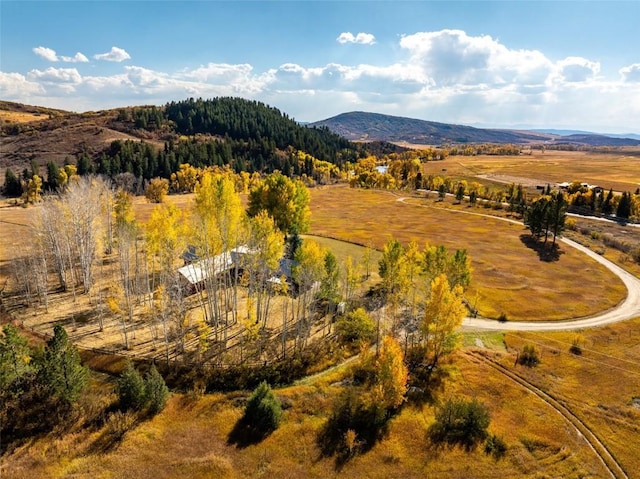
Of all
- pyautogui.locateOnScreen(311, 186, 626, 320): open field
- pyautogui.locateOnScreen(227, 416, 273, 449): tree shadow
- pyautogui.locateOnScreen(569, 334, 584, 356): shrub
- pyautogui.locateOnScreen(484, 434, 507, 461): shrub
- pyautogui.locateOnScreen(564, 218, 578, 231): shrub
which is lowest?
pyautogui.locateOnScreen(227, 416, 273, 449): tree shadow

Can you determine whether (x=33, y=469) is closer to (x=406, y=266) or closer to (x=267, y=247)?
(x=267, y=247)

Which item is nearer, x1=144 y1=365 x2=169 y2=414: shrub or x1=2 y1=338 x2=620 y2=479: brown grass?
x1=2 y1=338 x2=620 y2=479: brown grass

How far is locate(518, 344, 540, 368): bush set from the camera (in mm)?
52531

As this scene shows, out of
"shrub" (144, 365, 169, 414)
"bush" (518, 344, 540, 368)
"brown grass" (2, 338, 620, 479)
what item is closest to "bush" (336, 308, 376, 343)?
"brown grass" (2, 338, 620, 479)

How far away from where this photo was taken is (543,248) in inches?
4240

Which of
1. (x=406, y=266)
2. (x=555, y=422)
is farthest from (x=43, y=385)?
(x=555, y=422)

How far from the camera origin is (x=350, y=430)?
Result: 128 feet

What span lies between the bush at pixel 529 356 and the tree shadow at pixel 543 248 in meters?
52.7

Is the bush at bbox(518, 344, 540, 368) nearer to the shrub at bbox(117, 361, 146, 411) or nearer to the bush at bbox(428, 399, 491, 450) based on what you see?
the bush at bbox(428, 399, 491, 450)

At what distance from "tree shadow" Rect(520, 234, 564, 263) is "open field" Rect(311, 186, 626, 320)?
4.54ft

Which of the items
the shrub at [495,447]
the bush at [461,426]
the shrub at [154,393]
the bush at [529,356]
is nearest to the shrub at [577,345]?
the bush at [529,356]

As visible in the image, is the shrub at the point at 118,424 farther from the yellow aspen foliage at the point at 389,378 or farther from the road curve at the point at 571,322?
the road curve at the point at 571,322

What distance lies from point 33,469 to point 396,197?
590 feet

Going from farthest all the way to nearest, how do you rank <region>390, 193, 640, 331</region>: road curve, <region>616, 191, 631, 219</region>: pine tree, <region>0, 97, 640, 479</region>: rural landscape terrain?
<region>616, 191, 631, 219</region>: pine tree < <region>390, 193, 640, 331</region>: road curve < <region>0, 97, 640, 479</region>: rural landscape terrain
